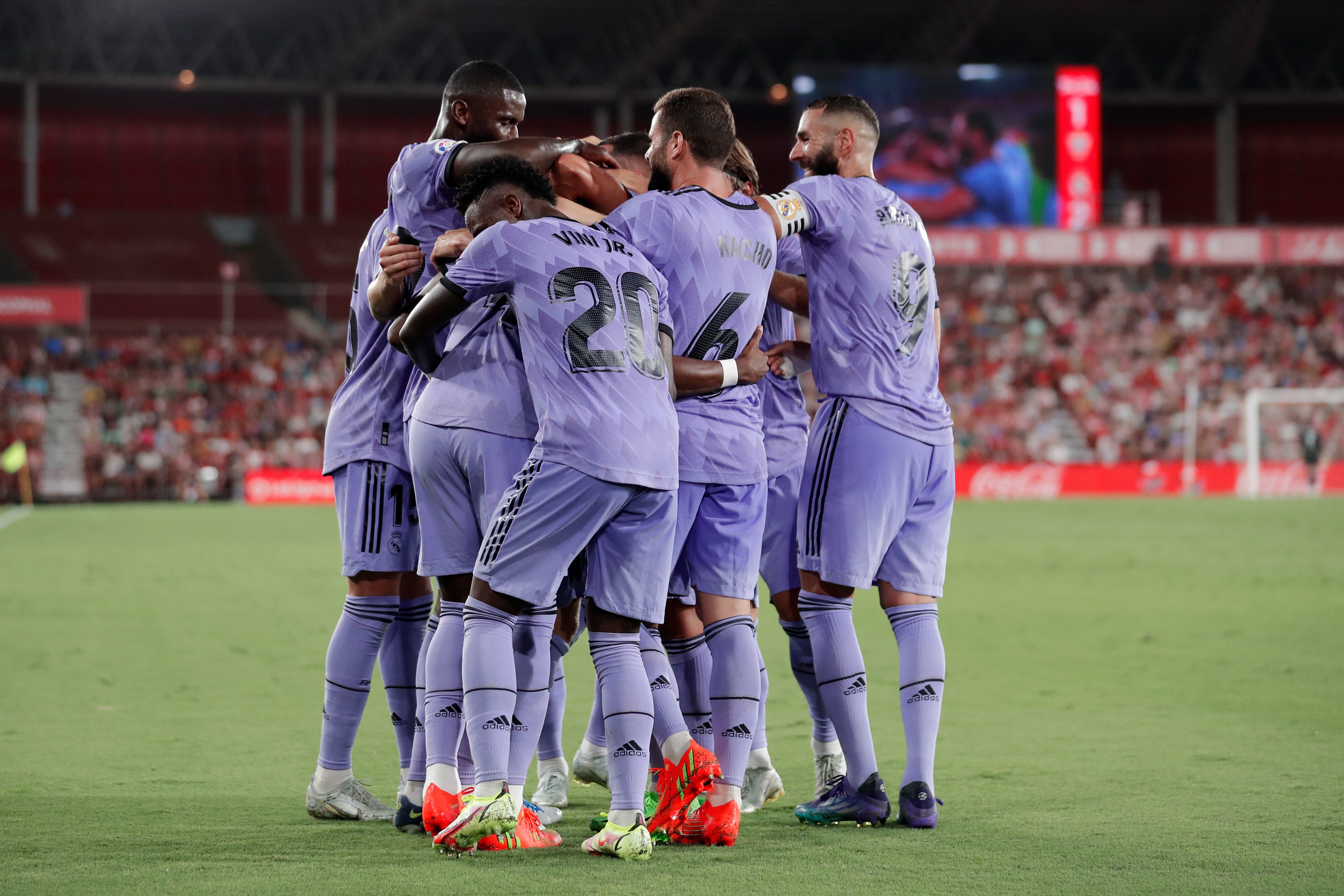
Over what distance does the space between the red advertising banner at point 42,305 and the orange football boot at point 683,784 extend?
2960 cm

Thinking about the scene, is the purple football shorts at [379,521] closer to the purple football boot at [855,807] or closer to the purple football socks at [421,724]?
the purple football socks at [421,724]

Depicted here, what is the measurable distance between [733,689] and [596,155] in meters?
1.87

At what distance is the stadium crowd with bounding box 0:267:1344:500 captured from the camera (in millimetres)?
30953

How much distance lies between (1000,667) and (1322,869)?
14.9ft

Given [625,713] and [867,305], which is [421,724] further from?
[867,305]

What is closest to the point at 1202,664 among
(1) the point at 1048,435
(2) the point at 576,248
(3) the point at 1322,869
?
(3) the point at 1322,869

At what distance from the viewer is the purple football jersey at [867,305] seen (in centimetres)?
484

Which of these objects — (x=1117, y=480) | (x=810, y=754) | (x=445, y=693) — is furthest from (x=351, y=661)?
(x=1117, y=480)

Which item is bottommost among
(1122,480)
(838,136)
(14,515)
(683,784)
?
(683,784)

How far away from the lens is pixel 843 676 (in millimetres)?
4746

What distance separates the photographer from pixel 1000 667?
8.44 metres

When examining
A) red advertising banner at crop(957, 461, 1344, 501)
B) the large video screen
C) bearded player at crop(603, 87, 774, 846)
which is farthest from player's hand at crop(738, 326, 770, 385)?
the large video screen

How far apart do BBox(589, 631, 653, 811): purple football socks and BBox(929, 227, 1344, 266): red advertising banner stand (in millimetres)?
28533

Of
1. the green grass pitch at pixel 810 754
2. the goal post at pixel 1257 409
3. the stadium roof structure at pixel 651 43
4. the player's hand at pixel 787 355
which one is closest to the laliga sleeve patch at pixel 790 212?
the player's hand at pixel 787 355
